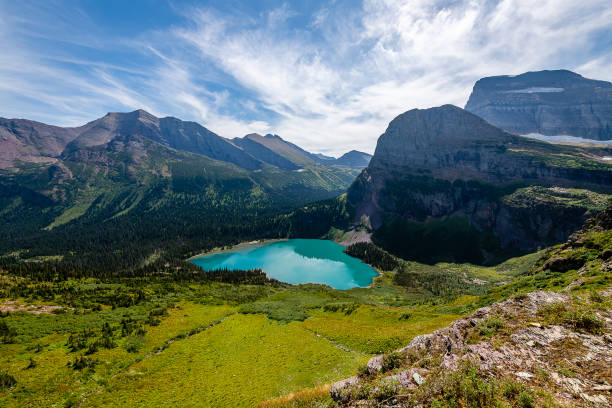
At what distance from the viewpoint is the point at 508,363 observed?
10758mm

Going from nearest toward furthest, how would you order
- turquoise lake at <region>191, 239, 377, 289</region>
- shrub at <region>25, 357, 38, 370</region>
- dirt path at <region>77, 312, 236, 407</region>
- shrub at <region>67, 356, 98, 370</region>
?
dirt path at <region>77, 312, 236, 407</region> < shrub at <region>25, 357, 38, 370</region> < shrub at <region>67, 356, 98, 370</region> < turquoise lake at <region>191, 239, 377, 289</region>

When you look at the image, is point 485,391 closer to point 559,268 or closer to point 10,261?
point 559,268

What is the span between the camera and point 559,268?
4006 cm

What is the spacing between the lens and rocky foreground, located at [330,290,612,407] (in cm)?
863

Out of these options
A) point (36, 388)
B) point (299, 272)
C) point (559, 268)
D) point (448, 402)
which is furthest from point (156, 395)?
point (299, 272)

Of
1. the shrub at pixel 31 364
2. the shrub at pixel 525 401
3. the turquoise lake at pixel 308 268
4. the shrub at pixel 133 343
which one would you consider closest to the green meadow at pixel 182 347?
the shrub at pixel 31 364

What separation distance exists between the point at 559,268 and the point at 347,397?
50805mm

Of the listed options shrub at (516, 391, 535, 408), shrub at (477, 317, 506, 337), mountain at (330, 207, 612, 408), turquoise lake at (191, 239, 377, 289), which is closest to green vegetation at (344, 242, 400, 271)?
turquoise lake at (191, 239, 377, 289)

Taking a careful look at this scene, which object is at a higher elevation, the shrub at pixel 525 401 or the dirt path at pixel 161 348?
the shrub at pixel 525 401

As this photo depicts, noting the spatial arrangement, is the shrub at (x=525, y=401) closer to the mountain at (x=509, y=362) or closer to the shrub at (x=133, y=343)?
the mountain at (x=509, y=362)

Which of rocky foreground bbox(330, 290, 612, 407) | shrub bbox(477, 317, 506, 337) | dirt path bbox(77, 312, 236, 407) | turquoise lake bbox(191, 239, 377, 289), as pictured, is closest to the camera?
rocky foreground bbox(330, 290, 612, 407)

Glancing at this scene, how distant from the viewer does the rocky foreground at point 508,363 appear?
340 inches

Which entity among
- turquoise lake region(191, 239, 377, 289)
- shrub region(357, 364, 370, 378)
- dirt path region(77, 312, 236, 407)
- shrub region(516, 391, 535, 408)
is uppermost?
shrub region(516, 391, 535, 408)

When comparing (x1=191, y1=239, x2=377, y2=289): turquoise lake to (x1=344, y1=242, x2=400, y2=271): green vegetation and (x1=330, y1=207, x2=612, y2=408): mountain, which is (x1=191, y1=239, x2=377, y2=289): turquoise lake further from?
(x1=330, y1=207, x2=612, y2=408): mountain
